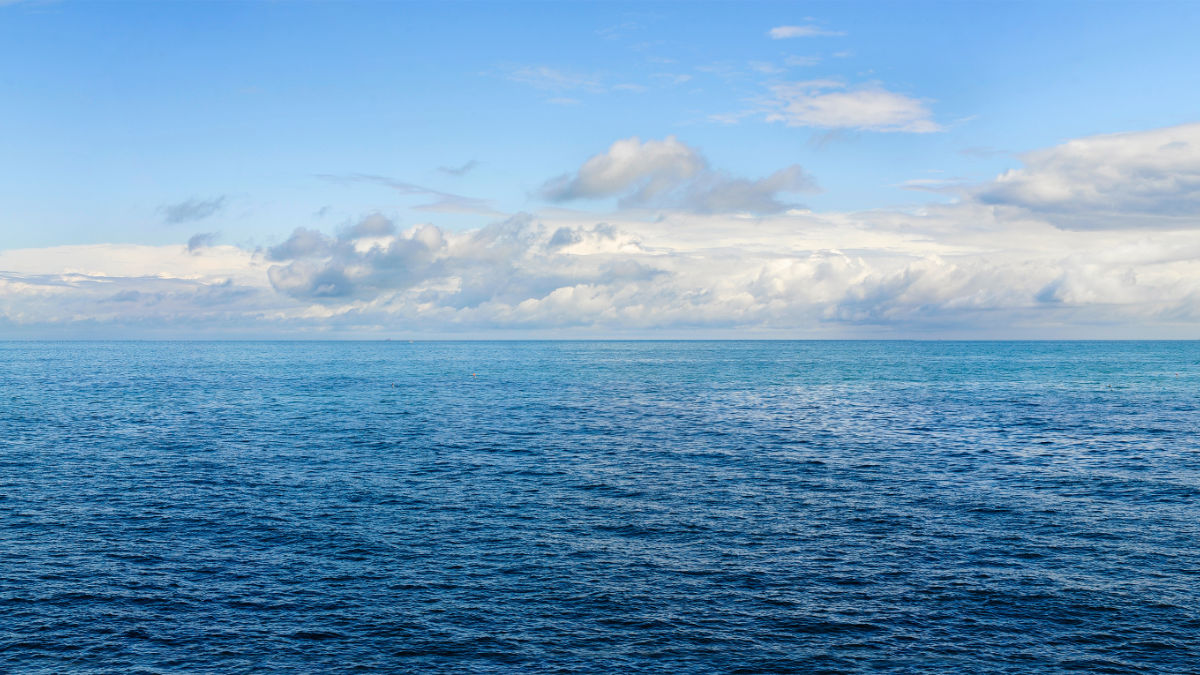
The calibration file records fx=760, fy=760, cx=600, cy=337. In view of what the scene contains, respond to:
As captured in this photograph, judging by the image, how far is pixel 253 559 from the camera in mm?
37812

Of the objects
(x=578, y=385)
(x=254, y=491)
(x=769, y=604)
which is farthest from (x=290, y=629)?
(x=578, y=385)

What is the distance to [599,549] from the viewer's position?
131ft

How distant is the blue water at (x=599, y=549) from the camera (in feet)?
92.6

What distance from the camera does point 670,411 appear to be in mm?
108188

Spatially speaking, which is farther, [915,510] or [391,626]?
[915,510]

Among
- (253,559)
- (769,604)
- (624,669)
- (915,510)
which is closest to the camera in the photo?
(624,669)

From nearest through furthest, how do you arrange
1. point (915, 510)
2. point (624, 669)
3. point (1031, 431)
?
point (624, 669) < point (915, 510) < point (1031, 431)

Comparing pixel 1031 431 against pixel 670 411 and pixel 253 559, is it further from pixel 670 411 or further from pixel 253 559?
pixel 253 559

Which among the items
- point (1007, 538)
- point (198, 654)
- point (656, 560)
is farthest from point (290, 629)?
point (1007, 538)

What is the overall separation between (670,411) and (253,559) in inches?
2971

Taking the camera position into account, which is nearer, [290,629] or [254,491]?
[290,629]

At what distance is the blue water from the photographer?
28.2 meters

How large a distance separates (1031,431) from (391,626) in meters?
79.2

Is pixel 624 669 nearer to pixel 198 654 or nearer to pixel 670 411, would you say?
pixel 198 654
